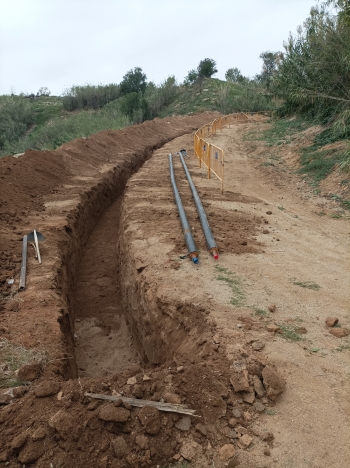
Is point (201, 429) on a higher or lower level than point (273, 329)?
lower

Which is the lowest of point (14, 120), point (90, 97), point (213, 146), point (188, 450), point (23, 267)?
point (188, 450)

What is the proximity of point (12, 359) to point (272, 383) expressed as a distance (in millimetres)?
3109

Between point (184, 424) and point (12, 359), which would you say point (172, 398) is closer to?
point (184, 424)

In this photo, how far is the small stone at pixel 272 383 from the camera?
3.65 m

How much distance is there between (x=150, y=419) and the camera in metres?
3.38

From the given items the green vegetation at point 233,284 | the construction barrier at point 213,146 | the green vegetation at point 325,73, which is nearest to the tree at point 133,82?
the construction barrier at point 213,146

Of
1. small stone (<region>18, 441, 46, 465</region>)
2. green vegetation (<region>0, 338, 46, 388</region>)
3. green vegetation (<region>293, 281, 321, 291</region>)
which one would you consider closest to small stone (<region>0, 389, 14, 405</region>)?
green vegetation (<region>0, 338, 46, 388</region>)

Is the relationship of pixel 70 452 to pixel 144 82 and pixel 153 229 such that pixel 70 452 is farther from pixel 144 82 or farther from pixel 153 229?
pixel 144 82

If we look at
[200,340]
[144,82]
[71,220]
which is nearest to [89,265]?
[71,220]

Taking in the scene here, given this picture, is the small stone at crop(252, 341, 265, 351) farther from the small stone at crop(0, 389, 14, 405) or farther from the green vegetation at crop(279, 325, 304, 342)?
the small stone at crop(0, 389, 14, 405)

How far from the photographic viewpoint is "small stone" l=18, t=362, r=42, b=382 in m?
4.23

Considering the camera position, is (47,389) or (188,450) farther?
(47,389)

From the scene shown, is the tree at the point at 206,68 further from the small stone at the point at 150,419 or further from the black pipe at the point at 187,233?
the small stone at the point at 150,419

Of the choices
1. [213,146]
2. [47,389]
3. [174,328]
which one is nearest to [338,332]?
[174,328]
